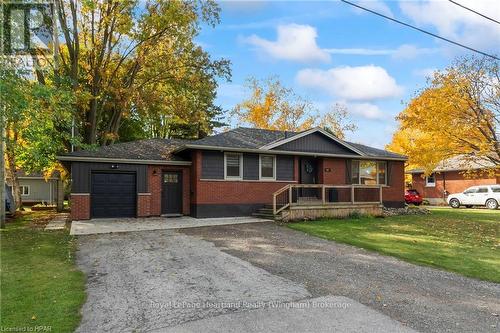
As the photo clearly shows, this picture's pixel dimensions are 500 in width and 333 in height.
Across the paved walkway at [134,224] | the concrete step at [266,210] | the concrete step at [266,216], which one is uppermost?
the concrete step at [266,210]

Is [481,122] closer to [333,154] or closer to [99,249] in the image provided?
[333,154]

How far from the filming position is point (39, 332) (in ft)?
14.1

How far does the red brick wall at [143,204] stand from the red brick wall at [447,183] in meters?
25.4

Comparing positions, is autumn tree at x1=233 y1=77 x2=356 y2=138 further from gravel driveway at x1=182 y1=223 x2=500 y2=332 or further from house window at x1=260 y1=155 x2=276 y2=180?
gravel driveway at x1=182 y1=223 x2=500 y2=332

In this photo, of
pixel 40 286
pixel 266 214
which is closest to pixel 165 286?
pixel 40 286

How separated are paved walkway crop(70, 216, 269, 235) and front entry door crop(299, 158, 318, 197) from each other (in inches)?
166

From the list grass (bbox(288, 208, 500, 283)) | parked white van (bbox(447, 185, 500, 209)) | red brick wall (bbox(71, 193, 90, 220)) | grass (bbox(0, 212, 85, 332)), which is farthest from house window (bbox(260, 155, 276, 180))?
parked white van (bbox(447, 185, 500, 209))

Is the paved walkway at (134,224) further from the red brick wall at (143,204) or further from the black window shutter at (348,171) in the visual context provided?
the black window shutter at (348,171)

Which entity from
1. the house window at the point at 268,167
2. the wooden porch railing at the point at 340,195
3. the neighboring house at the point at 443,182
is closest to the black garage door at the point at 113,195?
the house window at the point at 268,167

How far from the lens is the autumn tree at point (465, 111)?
17688 millimetres

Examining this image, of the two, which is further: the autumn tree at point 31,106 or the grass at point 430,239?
the autumn tree at point 31,106

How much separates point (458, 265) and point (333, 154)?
1098 cm

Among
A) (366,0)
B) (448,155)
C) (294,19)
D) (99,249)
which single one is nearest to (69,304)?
(99,249)

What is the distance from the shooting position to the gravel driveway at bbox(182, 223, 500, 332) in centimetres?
501
